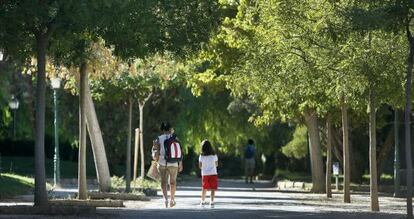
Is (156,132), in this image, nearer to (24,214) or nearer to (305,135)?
(305,135)

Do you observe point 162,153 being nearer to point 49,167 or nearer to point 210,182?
point 210,182

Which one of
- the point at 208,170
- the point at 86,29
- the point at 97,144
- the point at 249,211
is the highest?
the point at 86,29

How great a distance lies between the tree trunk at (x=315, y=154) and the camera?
31.6 metres

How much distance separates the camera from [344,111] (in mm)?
23734

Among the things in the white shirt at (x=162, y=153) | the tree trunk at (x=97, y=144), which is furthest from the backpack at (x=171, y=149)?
the tree trunk at (x=97, y=144)

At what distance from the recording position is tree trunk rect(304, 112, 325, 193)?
31562mm

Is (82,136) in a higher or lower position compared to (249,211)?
higher

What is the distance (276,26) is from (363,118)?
42.9ft

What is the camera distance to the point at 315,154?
105ft

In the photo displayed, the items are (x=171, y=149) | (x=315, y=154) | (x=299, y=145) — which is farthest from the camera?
(x=299, y=145)

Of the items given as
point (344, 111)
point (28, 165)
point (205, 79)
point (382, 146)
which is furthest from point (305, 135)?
point (28, 165)

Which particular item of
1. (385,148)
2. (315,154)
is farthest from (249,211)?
(385,148)

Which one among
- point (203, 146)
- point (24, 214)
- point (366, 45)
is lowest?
point (24, 214)

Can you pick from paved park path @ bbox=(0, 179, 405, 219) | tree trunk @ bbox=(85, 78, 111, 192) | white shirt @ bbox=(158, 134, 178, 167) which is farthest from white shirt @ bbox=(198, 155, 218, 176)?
tree trunk @ bbox=(85, 78, 111, 192)
